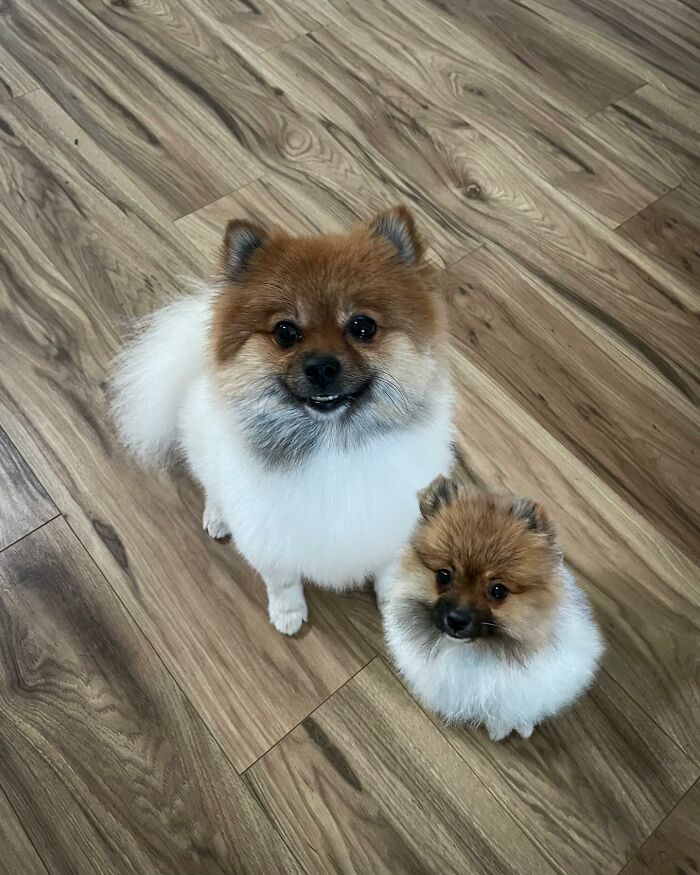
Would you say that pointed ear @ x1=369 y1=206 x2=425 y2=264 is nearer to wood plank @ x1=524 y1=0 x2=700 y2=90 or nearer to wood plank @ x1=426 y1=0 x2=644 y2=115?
wood plank @ x1=426 y1=0 x2=644 y2=115

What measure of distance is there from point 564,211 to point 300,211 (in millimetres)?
738

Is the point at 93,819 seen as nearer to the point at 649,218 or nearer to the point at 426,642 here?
the point at 426,642

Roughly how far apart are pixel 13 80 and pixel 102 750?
6.44 ft

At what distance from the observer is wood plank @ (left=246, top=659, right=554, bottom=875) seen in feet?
3.88

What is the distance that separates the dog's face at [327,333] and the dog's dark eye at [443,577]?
0.23 m

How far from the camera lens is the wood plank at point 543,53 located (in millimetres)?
2115

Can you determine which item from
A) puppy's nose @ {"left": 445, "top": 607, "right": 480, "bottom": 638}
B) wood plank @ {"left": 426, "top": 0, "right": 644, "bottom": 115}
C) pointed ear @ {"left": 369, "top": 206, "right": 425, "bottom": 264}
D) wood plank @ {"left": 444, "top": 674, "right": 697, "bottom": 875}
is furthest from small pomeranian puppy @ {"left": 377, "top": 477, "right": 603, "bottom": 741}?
wood plank @ {"left": 426, "top": 0, "right": 644, "bottom": 115}

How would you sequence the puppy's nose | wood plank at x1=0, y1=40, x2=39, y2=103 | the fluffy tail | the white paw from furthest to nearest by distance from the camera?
wood plank at x1=0, y1=40, x2=39, y2=103, the white paw, the fluffy tail, the puppy's nose

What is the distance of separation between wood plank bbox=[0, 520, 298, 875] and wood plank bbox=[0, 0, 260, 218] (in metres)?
1.09

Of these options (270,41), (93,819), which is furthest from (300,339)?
(270,41)

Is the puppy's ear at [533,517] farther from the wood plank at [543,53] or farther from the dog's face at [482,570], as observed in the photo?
the wood plank at [543,53]

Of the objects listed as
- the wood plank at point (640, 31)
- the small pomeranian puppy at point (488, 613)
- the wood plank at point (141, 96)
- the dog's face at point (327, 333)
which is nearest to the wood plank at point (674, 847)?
the small pomeranian puppy at point (488, 613)

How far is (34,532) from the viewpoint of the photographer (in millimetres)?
1481

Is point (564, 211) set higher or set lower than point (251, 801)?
higher
